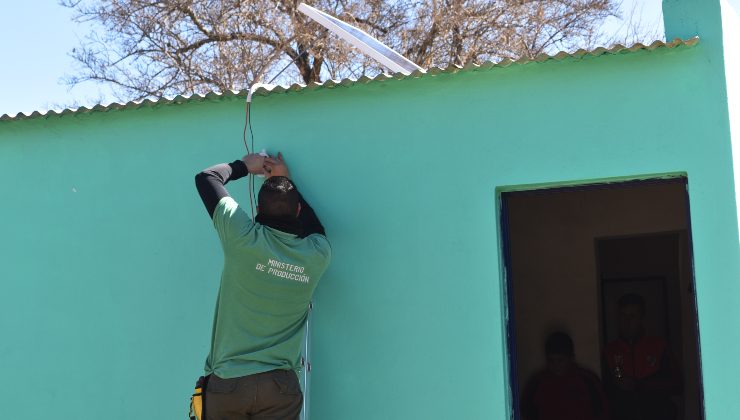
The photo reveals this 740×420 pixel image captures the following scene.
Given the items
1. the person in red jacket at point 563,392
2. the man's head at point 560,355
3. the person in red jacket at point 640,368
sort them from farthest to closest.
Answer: the person in red jacket at point 640,368
the man's head at point 560,355
the person in red jacket at point 563,392


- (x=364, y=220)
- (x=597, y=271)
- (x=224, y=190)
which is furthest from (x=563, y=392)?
(x=224, y=190)

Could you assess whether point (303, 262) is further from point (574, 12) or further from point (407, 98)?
point (574, 12)

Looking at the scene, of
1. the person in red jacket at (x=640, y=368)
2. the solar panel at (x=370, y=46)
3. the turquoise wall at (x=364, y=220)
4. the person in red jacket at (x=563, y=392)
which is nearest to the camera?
the turquoise wall at (x=364, y=220)

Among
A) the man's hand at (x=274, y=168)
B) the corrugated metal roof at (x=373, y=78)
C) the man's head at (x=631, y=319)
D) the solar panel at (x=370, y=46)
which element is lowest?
the man's head at (x=631, y=319)

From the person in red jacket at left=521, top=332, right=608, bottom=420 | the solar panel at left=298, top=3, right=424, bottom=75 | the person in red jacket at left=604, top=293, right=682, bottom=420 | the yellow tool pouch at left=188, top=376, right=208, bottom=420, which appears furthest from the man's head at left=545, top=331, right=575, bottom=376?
the yellow tool pouch at left=188, top=376, right=208, bottom=420

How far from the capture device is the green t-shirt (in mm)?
5172

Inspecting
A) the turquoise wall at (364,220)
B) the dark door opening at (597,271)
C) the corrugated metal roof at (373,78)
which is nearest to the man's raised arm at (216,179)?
the turquoise wall at (364,220)

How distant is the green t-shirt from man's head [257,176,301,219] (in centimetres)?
10

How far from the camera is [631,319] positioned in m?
8.03

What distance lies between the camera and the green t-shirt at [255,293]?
17.0 ft

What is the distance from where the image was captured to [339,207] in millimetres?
5785

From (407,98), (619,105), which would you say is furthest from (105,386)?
(619,105)

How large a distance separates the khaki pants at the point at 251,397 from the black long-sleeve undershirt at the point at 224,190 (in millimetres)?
801

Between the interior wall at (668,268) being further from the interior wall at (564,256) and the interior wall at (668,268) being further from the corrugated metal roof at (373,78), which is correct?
Result: the corrugated metal roof at (373,78)
